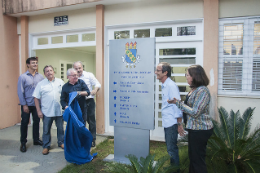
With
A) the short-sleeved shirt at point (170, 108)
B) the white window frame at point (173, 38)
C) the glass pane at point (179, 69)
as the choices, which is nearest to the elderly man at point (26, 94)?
the white window frame at point (173, 38)

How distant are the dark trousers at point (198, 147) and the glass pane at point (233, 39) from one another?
267 centimetres

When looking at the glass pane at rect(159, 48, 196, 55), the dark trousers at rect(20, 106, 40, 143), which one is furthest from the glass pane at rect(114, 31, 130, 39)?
the dark trousers at rect(20, 106, 40, 143)

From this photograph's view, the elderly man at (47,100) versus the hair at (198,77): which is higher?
the hair at (198,77)

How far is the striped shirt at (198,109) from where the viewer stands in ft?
8.69

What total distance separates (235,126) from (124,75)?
7.10 feet

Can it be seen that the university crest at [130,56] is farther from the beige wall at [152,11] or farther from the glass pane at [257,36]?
the glass pane at [257,36]

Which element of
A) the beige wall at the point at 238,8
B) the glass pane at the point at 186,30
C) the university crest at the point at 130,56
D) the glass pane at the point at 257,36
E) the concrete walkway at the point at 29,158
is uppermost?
A: the beige wall at the point at 238,8

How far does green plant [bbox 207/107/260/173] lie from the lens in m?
3.14

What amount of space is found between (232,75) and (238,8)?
1487mm

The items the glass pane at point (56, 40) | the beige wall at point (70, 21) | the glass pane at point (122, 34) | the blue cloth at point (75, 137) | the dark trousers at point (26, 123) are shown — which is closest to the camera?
the blue cloth at point (75, 137)

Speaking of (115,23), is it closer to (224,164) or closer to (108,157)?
(108,157)

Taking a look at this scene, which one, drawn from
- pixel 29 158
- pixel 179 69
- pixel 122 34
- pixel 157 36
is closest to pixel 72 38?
pixel 122 34

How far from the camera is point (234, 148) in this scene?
10.7 feet

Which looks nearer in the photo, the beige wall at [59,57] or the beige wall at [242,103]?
the beige wall at [242,103]
